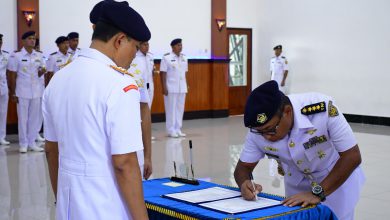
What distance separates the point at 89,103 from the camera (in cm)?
188

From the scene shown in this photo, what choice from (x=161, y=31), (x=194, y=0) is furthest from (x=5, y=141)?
A: (x=194, y=0)

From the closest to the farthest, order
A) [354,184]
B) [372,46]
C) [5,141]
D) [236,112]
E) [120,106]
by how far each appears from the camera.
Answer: [120,106] → [354,184] → [5,141] → [372,46] → [236,112]

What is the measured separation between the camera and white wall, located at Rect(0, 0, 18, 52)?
1032cm

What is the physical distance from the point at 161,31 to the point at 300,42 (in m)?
3.65

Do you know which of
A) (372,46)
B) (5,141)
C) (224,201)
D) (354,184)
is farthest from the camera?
(372,46)


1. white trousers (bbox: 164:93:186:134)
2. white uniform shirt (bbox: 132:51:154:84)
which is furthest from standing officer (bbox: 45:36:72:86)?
white trousers (bbox: 164:93:186:134)

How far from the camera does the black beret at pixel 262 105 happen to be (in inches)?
95.3

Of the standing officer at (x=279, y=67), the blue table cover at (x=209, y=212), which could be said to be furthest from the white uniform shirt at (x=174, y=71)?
the blue table cover at (x=209, y=212)

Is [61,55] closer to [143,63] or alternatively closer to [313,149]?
[143,63]

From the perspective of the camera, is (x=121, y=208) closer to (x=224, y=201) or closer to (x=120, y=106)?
(x=120, y=106)

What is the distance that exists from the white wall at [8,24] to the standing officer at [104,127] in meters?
8.91

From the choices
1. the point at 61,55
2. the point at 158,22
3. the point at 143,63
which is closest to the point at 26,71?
the point at 61,55

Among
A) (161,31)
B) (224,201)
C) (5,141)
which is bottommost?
(5,141)

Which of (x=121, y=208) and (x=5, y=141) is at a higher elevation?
(x=121, y=208)
